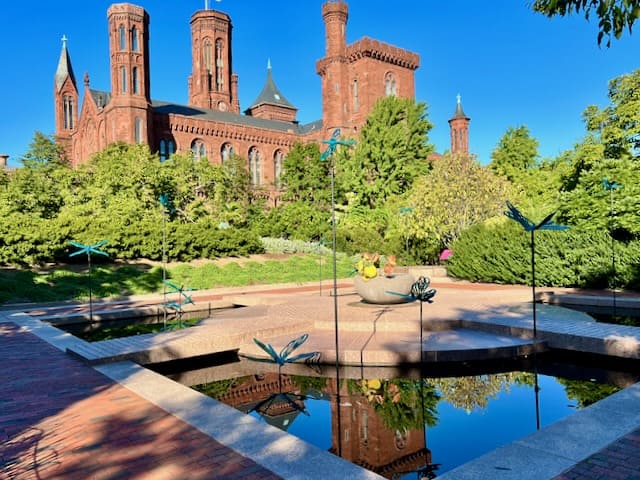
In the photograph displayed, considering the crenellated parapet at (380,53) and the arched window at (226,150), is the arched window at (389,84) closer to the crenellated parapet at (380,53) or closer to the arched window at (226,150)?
the crenellated parapet at (380,53)

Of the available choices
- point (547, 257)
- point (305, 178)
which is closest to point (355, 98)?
point (305, 178)

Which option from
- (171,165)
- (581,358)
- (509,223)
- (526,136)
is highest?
(526,136)

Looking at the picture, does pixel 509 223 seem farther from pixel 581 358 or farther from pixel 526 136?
pixel 526 136

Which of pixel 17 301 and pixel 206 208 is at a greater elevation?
pixel 206 208

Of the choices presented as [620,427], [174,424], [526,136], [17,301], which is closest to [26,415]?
Result: [174,424]

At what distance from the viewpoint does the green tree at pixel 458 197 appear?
23531 mm

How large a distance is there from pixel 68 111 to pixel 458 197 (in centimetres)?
5266

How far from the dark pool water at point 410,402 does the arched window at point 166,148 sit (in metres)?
42.3

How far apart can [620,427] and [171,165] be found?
30782mm

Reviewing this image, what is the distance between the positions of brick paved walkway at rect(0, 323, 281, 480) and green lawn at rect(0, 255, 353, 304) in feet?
37.8

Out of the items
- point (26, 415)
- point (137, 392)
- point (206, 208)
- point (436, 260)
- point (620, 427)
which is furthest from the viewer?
point (206, 208)

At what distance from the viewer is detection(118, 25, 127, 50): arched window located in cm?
4338

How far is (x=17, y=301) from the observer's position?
15.5 meters

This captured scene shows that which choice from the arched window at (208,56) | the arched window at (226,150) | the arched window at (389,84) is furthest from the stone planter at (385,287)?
the arched window at (208,56)
